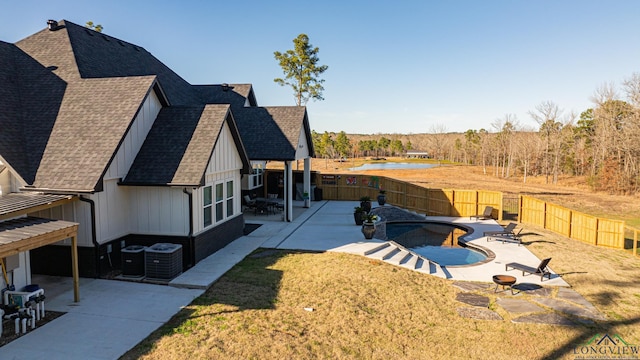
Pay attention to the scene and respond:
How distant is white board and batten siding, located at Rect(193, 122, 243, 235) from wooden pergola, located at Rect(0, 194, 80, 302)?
3717 mm

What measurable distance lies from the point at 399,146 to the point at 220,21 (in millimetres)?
86643

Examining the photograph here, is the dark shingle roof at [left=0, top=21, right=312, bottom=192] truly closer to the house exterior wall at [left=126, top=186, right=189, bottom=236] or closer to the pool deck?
the house exterior wall at [left=126, top=186, right=189, bottom=236]

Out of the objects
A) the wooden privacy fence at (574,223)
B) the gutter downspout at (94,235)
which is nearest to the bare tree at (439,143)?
the wooden privacy fence at (574,223)

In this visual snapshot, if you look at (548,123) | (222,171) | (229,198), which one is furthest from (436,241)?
(548,123)

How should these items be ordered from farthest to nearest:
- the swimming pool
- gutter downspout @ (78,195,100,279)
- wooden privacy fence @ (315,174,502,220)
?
wooden privacy fence @ (315,174,502,220) → the swimming pool → gutter downspout @ (78,195,100,279)

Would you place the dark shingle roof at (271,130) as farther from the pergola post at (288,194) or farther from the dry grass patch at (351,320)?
the dry grass patch at (351,320)

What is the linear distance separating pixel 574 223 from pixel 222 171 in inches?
662

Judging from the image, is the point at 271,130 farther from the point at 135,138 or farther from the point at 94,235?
the point at 94,235

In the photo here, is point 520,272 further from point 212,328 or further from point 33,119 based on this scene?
point 33,119

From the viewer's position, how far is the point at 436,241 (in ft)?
61.2

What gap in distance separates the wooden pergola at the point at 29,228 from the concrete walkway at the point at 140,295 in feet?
3.32

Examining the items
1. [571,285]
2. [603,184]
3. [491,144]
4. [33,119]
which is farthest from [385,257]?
[491,144]

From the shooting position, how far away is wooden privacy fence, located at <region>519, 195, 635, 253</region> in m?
16.7

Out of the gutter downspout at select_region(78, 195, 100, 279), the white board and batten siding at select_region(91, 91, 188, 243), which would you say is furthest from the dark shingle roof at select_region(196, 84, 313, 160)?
the gutter downspout at select_region(78, 195, 100, 279)
